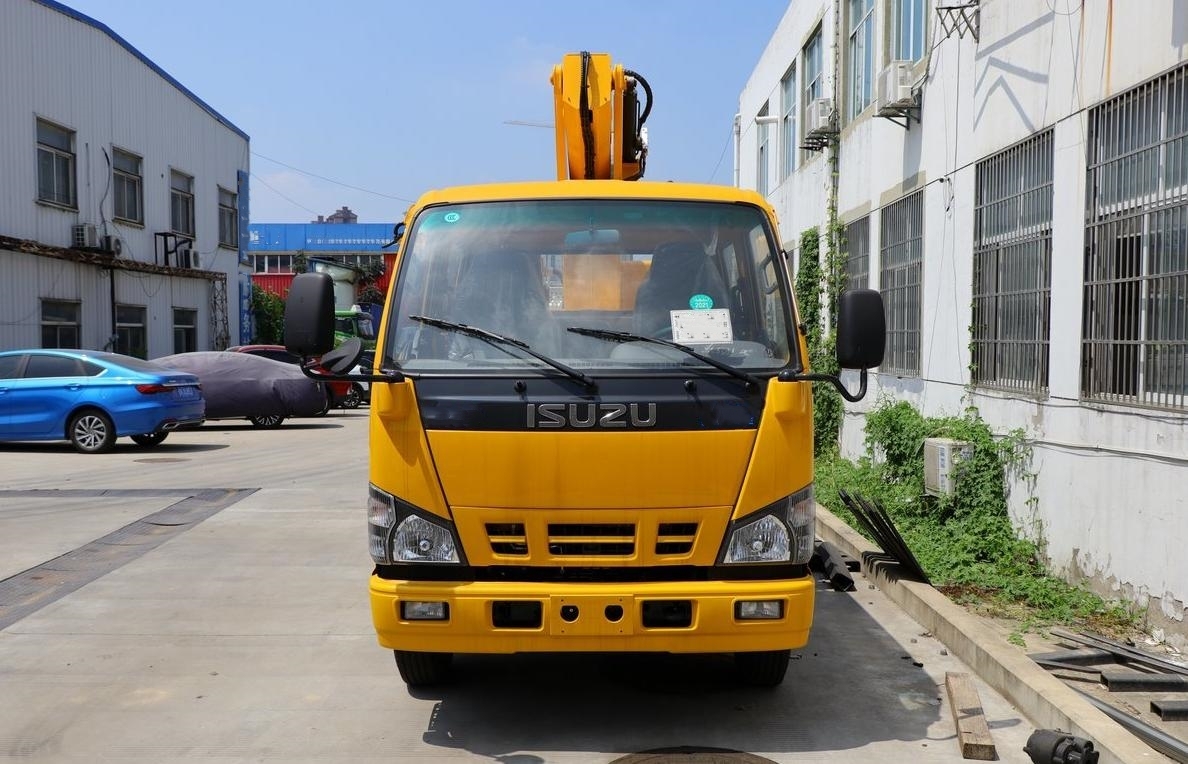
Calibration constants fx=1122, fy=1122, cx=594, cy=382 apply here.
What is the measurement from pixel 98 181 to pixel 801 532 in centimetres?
2274

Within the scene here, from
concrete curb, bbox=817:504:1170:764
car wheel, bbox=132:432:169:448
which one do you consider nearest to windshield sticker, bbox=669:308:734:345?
concrete curb, bbox=817:504:1170:764

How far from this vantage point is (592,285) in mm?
5164

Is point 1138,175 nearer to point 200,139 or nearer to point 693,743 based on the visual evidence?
point 693,743

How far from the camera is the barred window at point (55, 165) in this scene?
71.4 feet

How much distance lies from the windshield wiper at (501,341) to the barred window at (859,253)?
363 inches

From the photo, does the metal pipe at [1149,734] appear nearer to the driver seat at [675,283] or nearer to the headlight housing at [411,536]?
the driver seat at [675,283]

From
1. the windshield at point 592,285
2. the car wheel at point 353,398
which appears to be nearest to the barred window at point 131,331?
the car wheel at point 353,398

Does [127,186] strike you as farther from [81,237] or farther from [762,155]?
[762,155]

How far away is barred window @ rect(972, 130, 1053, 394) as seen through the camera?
321 inches

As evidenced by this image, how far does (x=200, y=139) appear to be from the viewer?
2983 cm

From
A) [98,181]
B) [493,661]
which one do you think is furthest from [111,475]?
[98,181]

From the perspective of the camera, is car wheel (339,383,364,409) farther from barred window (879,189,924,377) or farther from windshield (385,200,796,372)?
windshield (385,200,796,372)

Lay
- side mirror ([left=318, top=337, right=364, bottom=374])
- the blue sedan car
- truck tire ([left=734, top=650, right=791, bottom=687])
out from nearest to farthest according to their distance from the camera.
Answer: side mirror ([left=318, top=337, right=364, bottom=374])
truck tire ([left=734, top=650, right=791, bottom=687])
the blue sedan car

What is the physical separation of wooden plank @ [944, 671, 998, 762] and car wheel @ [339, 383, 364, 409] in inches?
868
